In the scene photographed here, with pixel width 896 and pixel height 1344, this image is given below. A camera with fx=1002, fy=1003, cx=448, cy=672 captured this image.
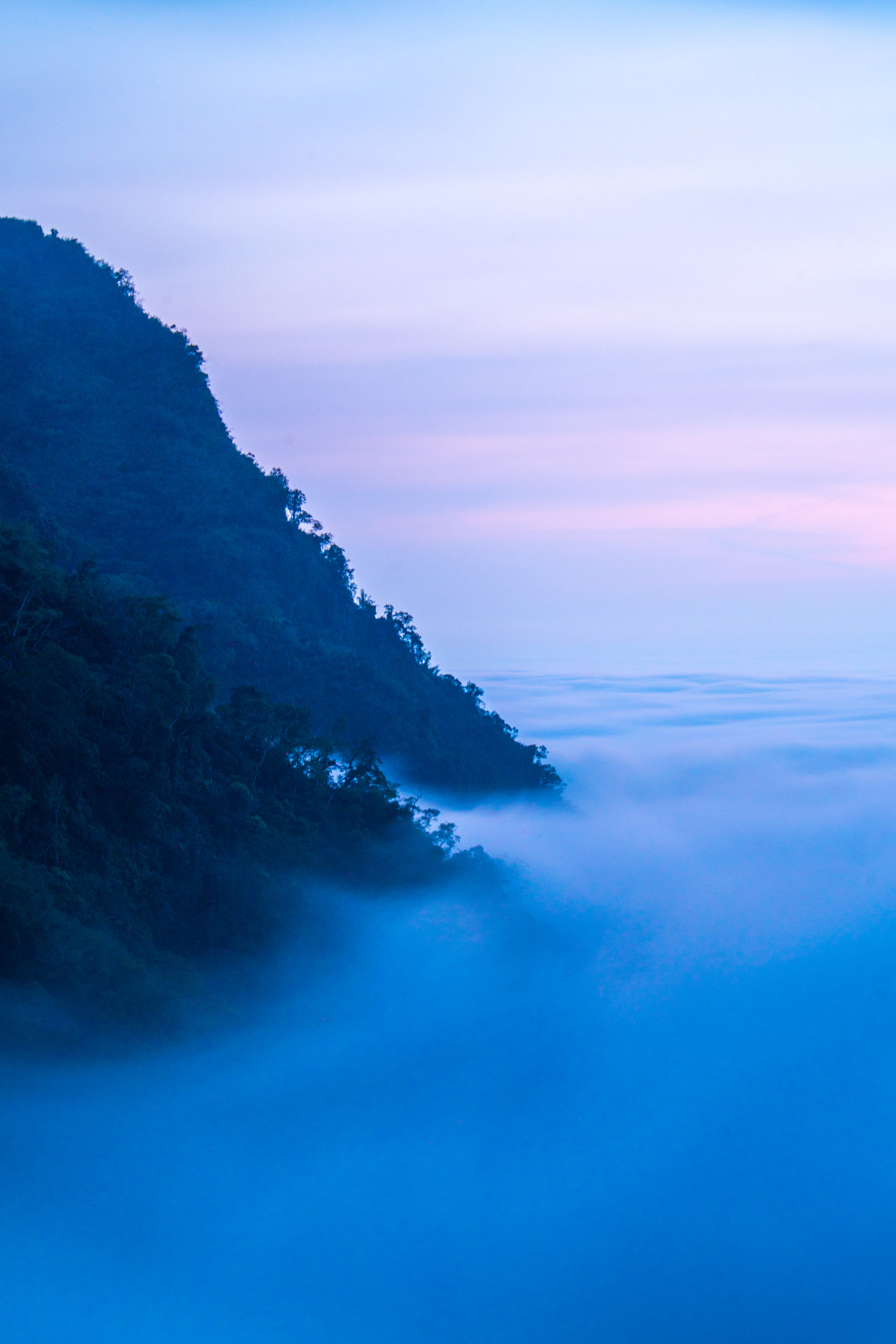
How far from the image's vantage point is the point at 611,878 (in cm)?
4922

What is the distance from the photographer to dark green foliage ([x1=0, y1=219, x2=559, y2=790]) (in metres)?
33.1

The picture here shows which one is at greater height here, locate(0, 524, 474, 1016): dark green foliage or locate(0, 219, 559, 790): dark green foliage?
locate(0, 219, 559, 790): dark green foliage

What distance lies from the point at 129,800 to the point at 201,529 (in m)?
20.5

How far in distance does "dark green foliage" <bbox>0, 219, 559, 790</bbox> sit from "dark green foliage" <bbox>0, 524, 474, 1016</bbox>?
8410 mm

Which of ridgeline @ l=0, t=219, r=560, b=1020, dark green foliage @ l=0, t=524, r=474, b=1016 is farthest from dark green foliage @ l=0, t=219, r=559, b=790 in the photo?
dark green foliage @ l=0, t=524, r=474, b=1016

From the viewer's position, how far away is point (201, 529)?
3653 centimetres

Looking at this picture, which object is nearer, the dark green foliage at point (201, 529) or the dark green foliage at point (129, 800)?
the dark green foliage at point (129, 800)

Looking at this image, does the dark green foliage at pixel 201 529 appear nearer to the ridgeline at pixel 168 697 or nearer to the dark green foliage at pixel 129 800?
the ridgeline at pixel 168 697

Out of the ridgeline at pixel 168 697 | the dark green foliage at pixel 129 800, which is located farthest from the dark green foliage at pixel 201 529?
the dark green foliage at pixel 129 800

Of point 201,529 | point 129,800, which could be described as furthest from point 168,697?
point 201,529

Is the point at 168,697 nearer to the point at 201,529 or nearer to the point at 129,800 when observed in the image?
the point at 129,800

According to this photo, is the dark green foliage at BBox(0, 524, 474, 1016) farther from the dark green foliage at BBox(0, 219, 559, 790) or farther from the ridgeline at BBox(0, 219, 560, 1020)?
the dark green foliage at BBox(0, 219, 559, 790)

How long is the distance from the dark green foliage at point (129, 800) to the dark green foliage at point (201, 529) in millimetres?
8410

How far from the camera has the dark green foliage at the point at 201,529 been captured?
33062 millimetres
